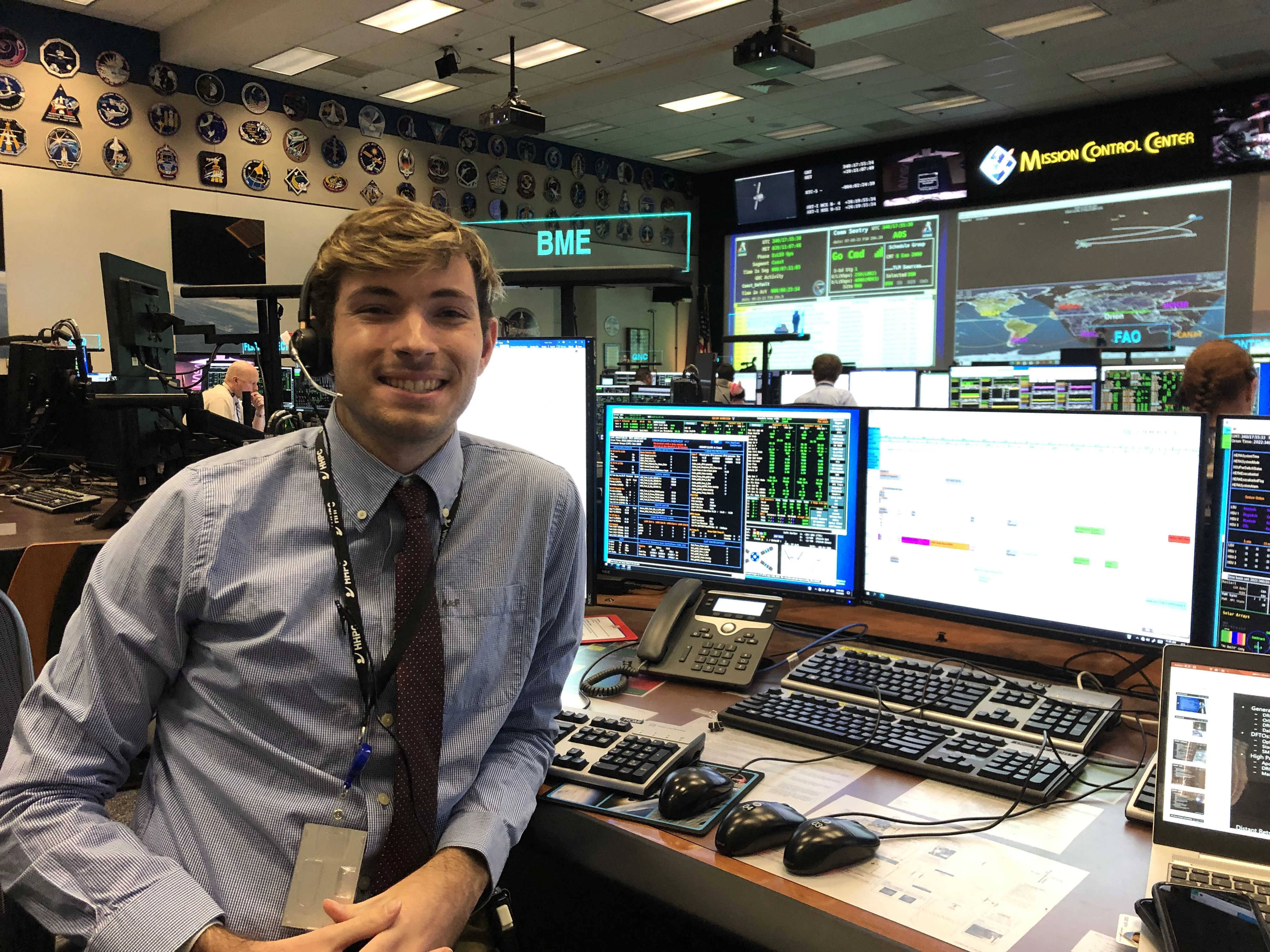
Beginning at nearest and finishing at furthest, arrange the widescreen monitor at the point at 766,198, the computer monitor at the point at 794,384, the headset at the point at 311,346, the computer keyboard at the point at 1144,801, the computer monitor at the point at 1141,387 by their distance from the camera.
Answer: the computer keyboard at the point at 1144,801 < the headset at the point at 311,346 < the computer monitor at the point at 1141,387 < the computer monitor at the point at 794,384 < the widescreen monitor at the point at 766,198

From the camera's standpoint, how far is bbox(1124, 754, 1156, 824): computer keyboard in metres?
1.04

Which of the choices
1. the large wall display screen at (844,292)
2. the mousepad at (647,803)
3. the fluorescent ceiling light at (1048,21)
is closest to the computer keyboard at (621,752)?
the mousepad at (647,803)

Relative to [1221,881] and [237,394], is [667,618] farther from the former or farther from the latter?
[237,394]

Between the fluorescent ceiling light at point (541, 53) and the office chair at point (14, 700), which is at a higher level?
the fluorescent ceiling light at point (541, 53)

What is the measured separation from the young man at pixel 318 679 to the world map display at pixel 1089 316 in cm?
651

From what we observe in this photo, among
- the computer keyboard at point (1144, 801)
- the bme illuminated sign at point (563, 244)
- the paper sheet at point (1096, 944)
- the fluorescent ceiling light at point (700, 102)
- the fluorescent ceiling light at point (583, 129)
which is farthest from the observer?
the fluorescent ceiling light at point (583, 129)

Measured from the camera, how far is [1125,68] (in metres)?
6.70

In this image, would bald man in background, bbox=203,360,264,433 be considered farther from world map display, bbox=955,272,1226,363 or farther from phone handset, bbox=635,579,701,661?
world map display, bbox=955,272,1226,363

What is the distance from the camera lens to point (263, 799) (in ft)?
3.41

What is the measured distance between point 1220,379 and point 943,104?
5476 mm

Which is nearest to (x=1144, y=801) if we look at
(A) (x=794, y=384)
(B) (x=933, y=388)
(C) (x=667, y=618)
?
(C) (x=667, y=618)

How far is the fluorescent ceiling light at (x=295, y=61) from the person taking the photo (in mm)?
6340

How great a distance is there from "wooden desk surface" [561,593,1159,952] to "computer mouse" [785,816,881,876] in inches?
1.0

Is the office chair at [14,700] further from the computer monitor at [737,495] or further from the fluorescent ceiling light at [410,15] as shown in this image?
the fluorescent ceiling light at [410,15]
